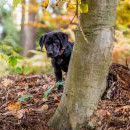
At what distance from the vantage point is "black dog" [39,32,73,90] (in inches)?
199

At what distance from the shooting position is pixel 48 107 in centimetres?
441

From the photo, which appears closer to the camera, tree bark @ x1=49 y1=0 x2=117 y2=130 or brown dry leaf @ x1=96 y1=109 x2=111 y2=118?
tree bark @ x1=49 y1=0 x2=117 y2=130

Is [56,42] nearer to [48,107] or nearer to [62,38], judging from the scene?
[62,38]

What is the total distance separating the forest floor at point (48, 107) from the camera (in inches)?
152

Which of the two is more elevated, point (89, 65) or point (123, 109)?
point (89, 65)

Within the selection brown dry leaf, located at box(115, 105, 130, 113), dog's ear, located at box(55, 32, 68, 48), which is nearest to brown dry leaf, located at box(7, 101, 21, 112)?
dog's ear, located at box(55, 32, 68, 48)

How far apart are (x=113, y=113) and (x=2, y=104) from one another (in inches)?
60.0

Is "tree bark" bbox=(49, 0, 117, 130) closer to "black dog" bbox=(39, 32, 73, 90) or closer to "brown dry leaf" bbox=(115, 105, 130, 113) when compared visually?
"brown dry leaf" bbox=(115, 105, 130, 113)

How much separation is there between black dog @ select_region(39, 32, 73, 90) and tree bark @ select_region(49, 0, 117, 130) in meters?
1.21

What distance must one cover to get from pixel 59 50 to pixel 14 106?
1001mm

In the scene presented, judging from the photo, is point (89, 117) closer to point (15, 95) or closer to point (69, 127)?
point (69, 127)

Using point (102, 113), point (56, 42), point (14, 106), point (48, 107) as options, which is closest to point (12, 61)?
point (14, 106)

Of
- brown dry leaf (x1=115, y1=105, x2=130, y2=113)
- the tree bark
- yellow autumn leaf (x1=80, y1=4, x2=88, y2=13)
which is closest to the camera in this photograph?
yellow autumn leaf (x1=80, y1=4, x2=88, y2=13)

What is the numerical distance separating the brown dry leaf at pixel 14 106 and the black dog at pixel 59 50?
2.51ft
